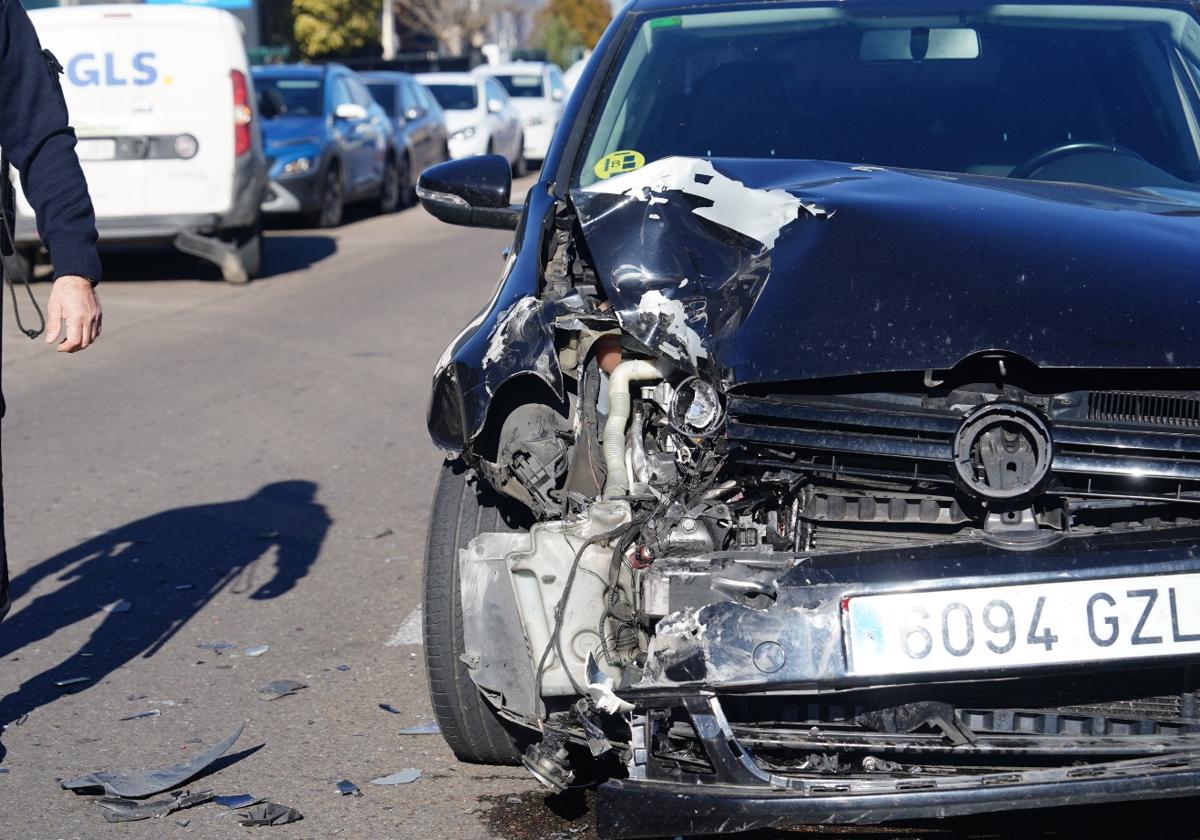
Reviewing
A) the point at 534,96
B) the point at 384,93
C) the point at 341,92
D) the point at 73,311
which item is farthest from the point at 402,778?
the point at 534,96

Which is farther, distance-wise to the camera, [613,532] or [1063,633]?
[613,532]

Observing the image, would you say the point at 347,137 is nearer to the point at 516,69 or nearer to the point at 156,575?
the point at 516,69

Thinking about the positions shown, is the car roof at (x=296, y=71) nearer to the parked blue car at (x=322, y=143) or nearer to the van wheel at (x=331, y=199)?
the parked blue car at (x=322, y=143)

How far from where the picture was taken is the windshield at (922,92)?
452cm

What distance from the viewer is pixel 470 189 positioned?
4.75m

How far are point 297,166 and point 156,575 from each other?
11.9 m

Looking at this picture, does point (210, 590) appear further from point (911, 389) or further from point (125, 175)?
point (125, 175)

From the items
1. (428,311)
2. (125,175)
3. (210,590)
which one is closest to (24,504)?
(210,590)

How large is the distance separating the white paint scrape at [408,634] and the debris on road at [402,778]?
103 centimetres

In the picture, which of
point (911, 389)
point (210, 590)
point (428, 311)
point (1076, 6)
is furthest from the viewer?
point (428, 311)

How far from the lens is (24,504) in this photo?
6.82 meters

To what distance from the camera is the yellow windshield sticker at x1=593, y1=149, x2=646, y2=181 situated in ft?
14.9

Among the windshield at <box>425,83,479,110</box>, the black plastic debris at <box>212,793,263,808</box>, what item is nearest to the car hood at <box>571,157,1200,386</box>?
the black plastic debris at <box>212,793,263,808</box>

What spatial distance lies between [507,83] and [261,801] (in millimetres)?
27878
